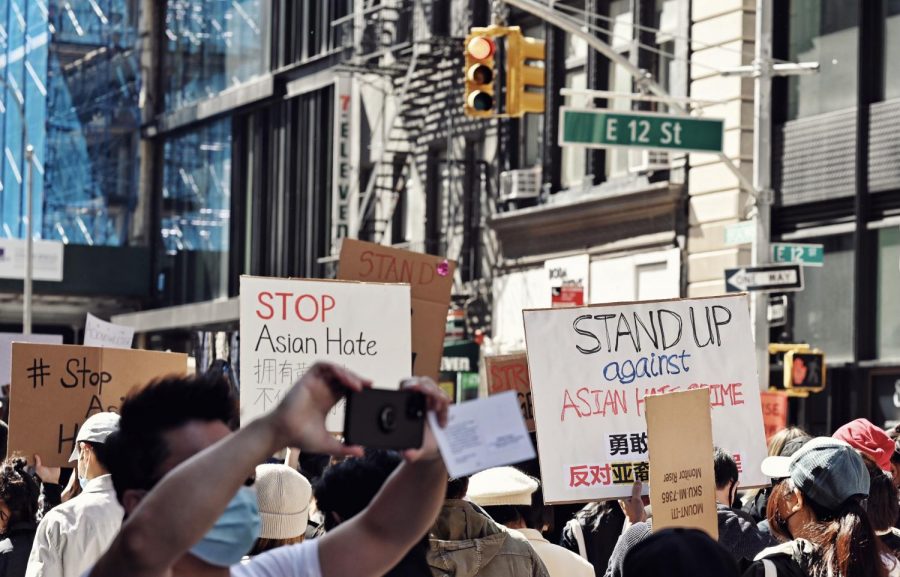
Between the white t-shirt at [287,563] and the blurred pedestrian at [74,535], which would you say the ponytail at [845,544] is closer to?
the white t-shirt at [287,563]

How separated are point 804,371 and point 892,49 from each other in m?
4.05

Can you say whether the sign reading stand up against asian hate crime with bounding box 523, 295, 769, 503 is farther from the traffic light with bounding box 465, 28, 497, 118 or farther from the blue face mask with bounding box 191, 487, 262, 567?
the traffic light with bounding box 465, 28, 497, 118

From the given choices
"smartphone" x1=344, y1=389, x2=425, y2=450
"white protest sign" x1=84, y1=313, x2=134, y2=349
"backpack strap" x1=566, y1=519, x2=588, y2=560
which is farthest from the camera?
"white protest sign" x1=84, y1=313, x2=134, y2=349

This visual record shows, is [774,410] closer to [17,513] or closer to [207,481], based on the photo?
[17,513]

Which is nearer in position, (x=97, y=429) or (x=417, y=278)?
(x=97, y=429)

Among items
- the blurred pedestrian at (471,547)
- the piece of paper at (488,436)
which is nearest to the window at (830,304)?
the blurred pedestrian at (471,547)

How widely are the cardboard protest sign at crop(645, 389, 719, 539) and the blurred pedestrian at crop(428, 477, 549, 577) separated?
1.83 ft

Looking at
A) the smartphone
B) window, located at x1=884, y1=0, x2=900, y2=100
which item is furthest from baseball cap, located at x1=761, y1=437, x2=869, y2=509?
window, located at x1=884, y1=0, x2=900, y2=100

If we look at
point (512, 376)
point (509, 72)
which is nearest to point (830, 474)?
point (512, 376)


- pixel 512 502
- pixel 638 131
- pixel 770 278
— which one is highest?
pixel 638 131

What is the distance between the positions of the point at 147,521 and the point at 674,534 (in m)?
1.03

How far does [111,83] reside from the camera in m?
43.6

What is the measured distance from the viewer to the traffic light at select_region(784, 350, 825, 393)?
17859mm

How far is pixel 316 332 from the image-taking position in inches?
340
